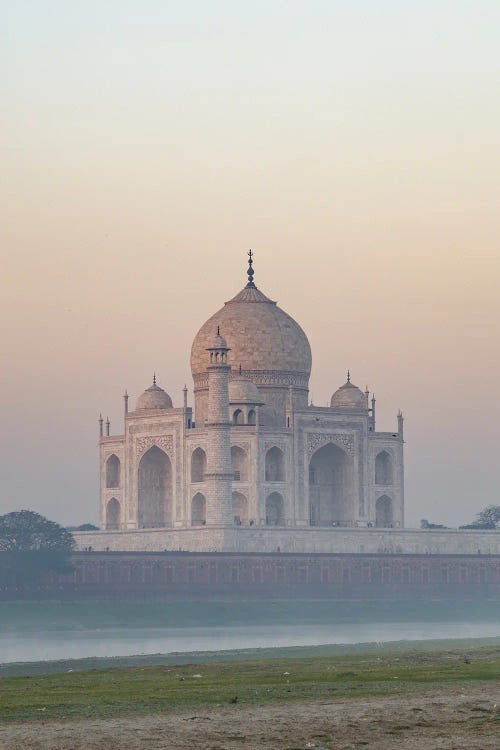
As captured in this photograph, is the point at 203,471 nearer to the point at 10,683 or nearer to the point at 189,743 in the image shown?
the point at 10,683

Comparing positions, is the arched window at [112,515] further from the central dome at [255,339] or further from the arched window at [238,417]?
the arched window at [238,417]

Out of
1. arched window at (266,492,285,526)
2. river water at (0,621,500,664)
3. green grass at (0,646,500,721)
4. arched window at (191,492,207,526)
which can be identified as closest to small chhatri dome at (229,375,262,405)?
arched window at (266,492,285,526)

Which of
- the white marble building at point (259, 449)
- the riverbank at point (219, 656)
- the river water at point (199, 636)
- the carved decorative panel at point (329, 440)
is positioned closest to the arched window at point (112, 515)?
the white marble building at point (259, 449)

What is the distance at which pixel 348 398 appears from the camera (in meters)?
97.4

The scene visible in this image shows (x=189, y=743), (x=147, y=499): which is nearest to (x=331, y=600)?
(x=147, y=499)

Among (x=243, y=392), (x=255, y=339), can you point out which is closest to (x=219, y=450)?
(x=243, y=392)

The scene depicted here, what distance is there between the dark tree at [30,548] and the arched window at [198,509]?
640cm

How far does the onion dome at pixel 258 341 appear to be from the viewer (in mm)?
95375

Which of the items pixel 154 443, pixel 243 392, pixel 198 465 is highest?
pixel 243 392

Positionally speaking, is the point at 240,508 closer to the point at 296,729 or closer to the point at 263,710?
the point at 263,710

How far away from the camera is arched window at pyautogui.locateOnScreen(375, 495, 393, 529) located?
97.4 m

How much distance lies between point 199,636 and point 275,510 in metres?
30.4

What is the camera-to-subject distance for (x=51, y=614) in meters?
77.2

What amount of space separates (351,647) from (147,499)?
51019 mm
